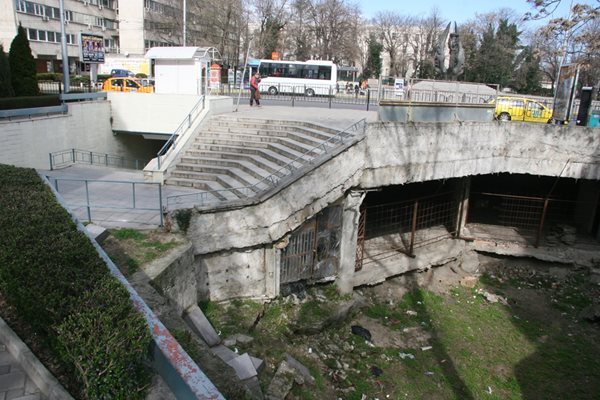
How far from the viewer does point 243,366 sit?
7176 millimetres

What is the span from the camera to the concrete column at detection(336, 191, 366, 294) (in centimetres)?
1133

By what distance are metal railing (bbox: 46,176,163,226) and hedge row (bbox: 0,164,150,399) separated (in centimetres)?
353

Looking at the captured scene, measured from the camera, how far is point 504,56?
43.6 meters

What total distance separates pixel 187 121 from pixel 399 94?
22.9 feet

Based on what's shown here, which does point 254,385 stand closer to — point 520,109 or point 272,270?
point 272,270

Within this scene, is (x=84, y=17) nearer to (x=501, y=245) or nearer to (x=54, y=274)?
(x=501, y=245)

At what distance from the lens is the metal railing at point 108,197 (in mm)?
9617

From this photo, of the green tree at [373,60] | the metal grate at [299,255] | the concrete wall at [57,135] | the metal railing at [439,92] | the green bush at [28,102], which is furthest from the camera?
the green tree at [373,60]

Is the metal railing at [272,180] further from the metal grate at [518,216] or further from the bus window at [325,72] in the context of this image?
the bus window at [325,72]

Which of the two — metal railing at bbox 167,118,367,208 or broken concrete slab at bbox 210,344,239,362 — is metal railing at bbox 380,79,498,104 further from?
broken concrete slab at bbox 210,344,239,362

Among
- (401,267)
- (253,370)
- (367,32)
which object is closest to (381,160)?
(401,267)

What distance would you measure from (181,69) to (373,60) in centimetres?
4398

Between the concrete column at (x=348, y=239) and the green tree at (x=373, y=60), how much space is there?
49.1m

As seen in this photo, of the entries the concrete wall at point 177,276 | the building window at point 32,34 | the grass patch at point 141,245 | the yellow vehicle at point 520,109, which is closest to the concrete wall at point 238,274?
the concrete wall at point 177,276
